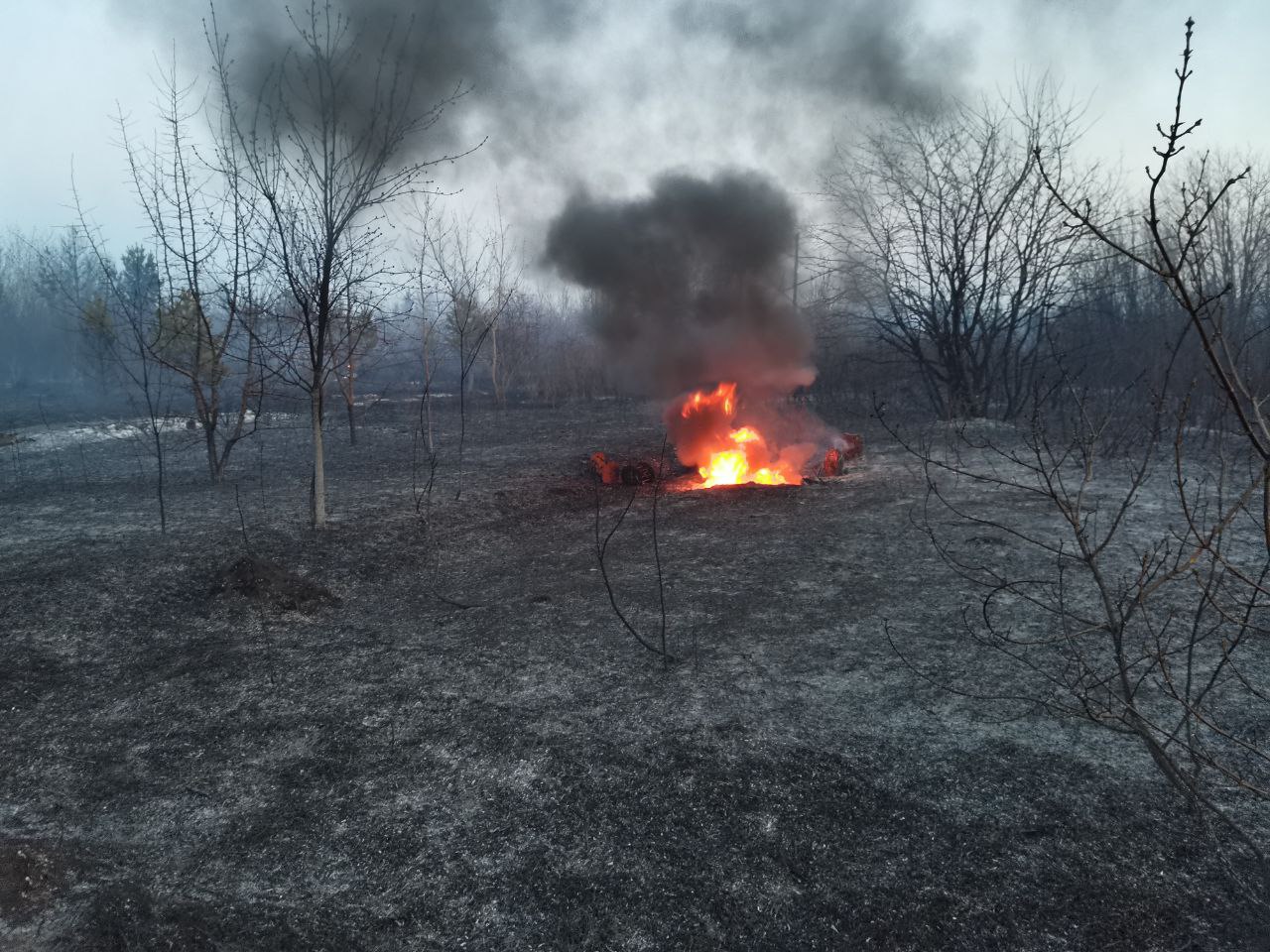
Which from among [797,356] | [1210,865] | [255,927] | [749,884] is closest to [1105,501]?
[797,356]

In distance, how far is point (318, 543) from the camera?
8.09 metres

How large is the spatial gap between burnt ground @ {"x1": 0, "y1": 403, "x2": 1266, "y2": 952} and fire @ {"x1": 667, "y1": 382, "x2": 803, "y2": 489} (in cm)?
443

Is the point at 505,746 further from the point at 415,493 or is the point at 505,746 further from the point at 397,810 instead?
the point at 415,493

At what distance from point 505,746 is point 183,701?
235 centimetres

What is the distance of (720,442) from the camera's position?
1230cm

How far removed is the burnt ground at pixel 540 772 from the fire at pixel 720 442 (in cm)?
443

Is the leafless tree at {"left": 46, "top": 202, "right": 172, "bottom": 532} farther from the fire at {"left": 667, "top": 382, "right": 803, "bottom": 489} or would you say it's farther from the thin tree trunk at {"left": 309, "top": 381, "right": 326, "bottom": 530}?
the fire at {"left": 667, "top": 382, "right": 803, "bottom": 489}

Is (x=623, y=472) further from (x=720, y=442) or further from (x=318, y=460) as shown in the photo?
(x=318, y=460)

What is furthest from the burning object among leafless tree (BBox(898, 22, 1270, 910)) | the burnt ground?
leafless tree (BBox(898, 22, 1270, 910))

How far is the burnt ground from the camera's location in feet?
9.54

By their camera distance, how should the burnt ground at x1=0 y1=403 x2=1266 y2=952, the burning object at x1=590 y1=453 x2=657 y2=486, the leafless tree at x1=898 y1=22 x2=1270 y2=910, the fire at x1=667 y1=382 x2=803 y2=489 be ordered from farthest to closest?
the fire at x1=667 y1=382 x2=803 y2=489, the burning object at x1=590 y1=453 x2=657 y2=486, the burnt ground at x1=0 y1=403 x2=1266 y2=952, the leafless tree at x1=898 y1=22 x2=1270 y2=910

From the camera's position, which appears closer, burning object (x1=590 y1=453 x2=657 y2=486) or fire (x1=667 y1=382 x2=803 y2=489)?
burning object (x1=590 y1=453 x2=657 y2=486)

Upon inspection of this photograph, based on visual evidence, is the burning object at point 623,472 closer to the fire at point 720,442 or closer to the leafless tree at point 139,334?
the fire at point 720,442

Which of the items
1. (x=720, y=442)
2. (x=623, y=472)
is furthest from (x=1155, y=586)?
(x=720, y=442)
